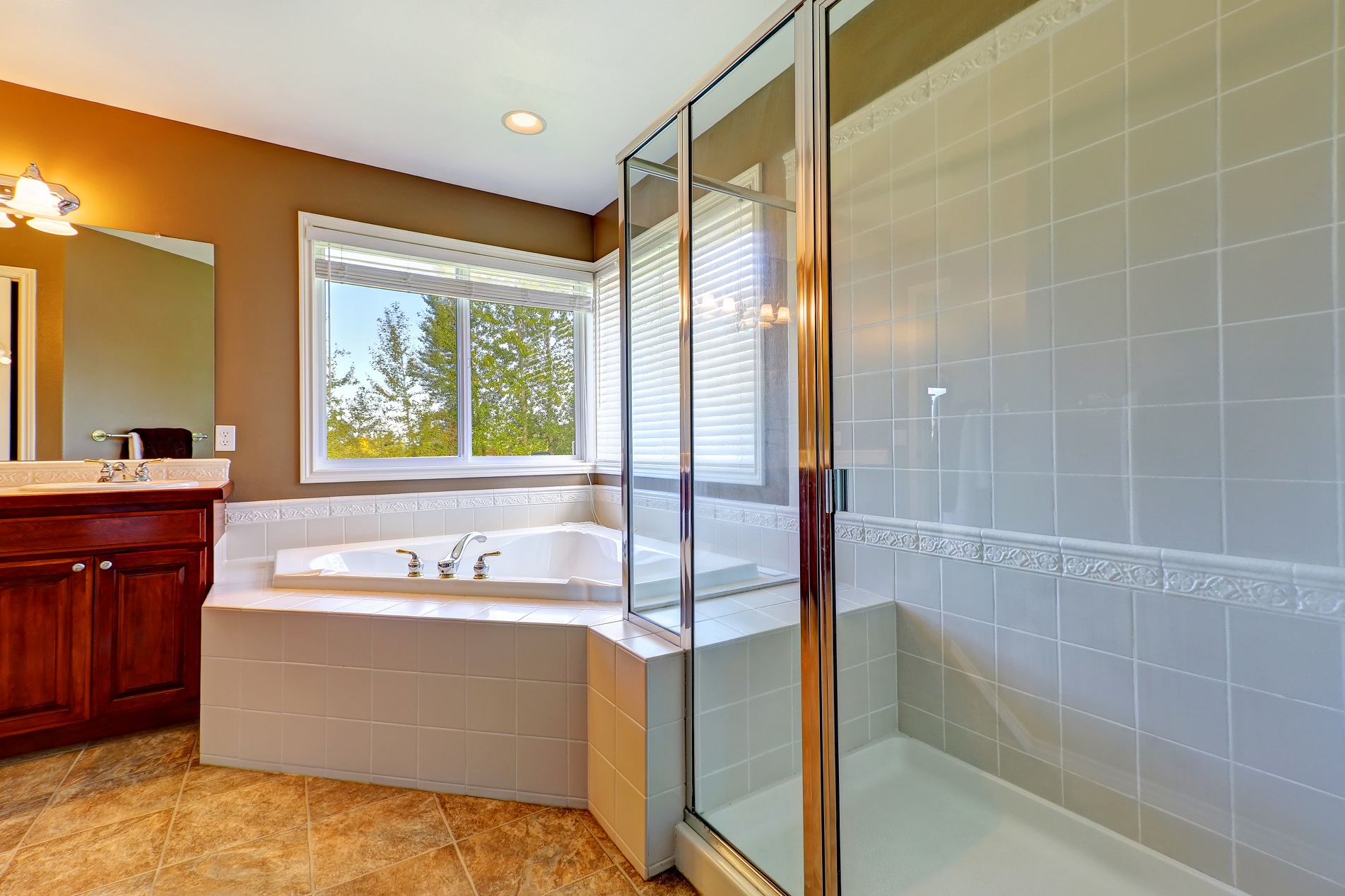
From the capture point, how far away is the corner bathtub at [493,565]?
2037mm

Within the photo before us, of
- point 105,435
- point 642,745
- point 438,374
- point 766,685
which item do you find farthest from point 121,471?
point 766,685

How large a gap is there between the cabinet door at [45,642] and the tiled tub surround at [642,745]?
185 centimetres

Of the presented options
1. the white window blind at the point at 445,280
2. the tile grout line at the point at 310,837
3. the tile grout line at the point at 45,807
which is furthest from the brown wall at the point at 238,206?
the tile grout line at the point at 310,837

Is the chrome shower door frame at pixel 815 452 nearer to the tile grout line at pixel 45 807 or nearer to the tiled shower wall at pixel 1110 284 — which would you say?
the tiled shower wall at pixel 1110 284

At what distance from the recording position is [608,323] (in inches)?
137

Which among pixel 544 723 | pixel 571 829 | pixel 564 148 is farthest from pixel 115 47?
pixel 571 829

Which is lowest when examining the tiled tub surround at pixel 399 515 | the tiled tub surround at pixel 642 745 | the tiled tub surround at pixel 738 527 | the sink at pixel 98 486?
the tiled tub surround at pixel 642 745

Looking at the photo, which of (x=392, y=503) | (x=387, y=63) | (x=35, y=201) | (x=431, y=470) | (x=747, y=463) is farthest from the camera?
(x=431, y=470)

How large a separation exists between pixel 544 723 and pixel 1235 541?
165 centimetres

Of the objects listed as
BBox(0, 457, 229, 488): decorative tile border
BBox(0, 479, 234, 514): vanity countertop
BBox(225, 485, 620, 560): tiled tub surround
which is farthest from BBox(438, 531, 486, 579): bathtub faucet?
BBox(0, 457, 229, 488): decorative tile border

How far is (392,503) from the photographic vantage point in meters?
2.99

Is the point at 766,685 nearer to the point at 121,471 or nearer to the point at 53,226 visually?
the point at 121,471

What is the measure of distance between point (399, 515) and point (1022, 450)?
267 centimetres

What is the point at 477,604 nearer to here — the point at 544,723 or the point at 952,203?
the point at 544,723
